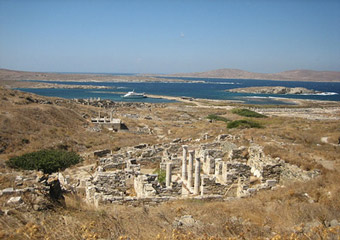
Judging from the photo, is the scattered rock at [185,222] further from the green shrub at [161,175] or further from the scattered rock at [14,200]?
the green shrub at [161,175]

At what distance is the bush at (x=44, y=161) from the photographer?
17.4m

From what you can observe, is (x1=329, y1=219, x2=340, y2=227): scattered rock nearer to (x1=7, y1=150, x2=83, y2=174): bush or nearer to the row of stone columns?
the row of stone columns

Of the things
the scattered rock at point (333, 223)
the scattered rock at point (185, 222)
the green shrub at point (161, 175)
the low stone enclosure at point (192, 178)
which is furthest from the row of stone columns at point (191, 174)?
the scattered rock at point (333, 223)

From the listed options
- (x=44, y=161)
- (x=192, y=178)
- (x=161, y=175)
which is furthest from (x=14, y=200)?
(x=44, y=161)

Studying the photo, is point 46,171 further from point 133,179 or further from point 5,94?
point 5,94

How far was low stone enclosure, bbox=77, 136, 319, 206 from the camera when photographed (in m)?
10.9

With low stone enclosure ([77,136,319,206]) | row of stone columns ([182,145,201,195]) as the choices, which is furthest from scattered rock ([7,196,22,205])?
row of stone columns ([182,145,201,195])

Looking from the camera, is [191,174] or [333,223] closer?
[333,223]

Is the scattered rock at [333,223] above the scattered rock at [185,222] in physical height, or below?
above

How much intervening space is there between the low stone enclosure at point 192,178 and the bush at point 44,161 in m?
3.59

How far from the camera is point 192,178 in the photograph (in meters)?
14.5

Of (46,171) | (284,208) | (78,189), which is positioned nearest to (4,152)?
(46,171)

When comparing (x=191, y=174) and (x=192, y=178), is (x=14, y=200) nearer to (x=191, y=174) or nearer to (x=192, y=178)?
(x=191, y=174)

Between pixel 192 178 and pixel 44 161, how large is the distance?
10040mm
